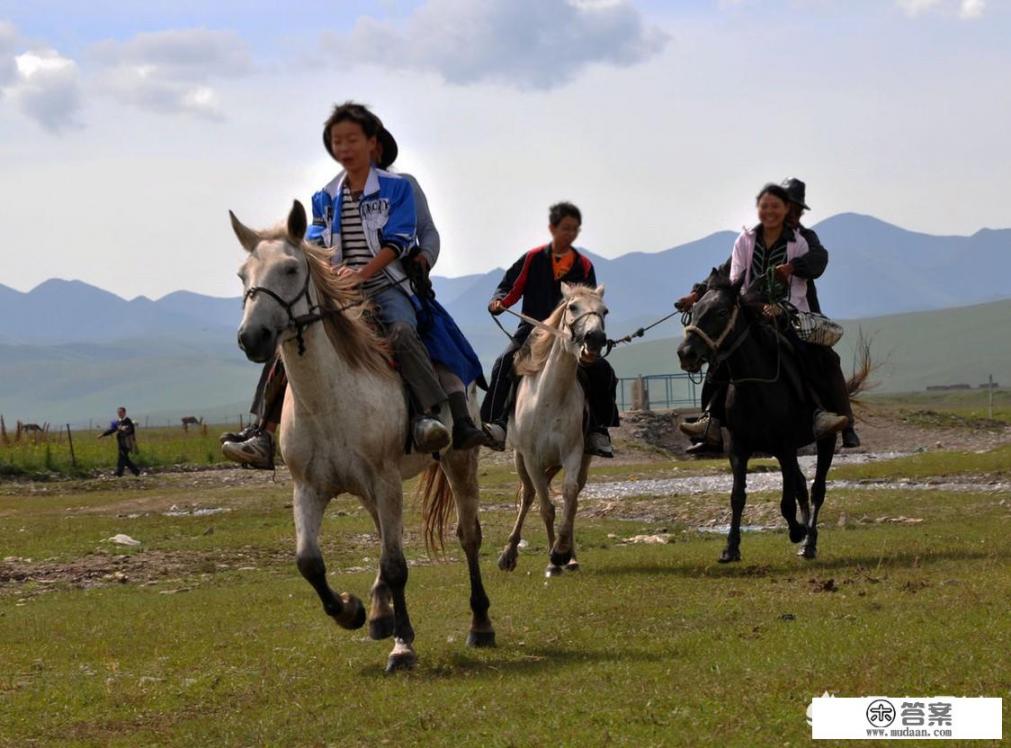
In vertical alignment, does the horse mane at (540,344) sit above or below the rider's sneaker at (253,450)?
above

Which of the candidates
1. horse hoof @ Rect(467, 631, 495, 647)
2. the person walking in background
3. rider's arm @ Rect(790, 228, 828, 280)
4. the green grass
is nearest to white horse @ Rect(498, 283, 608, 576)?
rider's arm @ Rect(790, 228, 828, 280)

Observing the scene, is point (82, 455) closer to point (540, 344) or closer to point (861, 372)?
point (540, 344)

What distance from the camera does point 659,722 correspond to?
25.1ft

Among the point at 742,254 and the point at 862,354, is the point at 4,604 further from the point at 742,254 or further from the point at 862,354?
the point at 862,354

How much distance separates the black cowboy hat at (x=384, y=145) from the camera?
37.1 ft

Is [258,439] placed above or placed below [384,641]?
above

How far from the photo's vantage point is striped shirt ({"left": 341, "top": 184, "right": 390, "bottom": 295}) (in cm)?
1108

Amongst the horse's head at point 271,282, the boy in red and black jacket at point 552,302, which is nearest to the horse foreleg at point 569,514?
the boy in red and black jacket at point 552,302

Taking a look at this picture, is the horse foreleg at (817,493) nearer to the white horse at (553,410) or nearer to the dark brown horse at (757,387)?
the dark brown horse at (757,387)

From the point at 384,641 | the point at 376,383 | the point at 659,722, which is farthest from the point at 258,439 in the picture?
the point at 659,722

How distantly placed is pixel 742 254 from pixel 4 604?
827cm

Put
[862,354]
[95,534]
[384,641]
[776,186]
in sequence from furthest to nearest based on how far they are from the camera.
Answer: [95,534]
[862,354]
[776,186]
[384,641]

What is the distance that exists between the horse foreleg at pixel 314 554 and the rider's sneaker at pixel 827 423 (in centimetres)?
671

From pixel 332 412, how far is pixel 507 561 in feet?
19.8
